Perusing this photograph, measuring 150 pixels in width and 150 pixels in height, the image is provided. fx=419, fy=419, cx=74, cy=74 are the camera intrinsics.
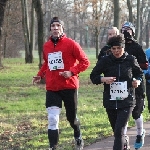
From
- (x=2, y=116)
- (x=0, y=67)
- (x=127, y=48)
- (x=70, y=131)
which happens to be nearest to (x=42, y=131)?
(x=70, y=131)

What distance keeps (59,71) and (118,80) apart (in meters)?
1.05

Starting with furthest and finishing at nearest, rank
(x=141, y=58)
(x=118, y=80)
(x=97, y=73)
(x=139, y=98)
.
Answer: (x=139, y=98) → (x=141, y=58) → (x=97, y=73) → (x=118, y=80)

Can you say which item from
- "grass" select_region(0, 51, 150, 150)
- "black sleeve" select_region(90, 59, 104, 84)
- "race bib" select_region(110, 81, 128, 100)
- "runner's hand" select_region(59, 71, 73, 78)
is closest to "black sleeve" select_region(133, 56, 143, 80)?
"race bib" select_region(110, 81, 128, 100)

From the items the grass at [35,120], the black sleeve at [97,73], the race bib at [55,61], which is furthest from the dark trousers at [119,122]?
the grass at [35,120]

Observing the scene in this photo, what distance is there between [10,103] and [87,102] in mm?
2269

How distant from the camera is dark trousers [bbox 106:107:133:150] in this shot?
5305 millimetres

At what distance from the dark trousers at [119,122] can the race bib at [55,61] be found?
108 centimetres

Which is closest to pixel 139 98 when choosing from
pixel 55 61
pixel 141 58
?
pixel 141 58

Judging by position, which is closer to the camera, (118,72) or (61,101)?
(118,72)

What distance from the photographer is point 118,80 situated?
552cm

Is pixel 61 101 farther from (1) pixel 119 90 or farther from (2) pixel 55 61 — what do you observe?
(1) pixel 119 90

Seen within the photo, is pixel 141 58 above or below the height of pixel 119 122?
above

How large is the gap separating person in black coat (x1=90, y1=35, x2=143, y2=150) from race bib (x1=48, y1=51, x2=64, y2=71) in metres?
0.74

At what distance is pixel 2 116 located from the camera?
9.72 metres
